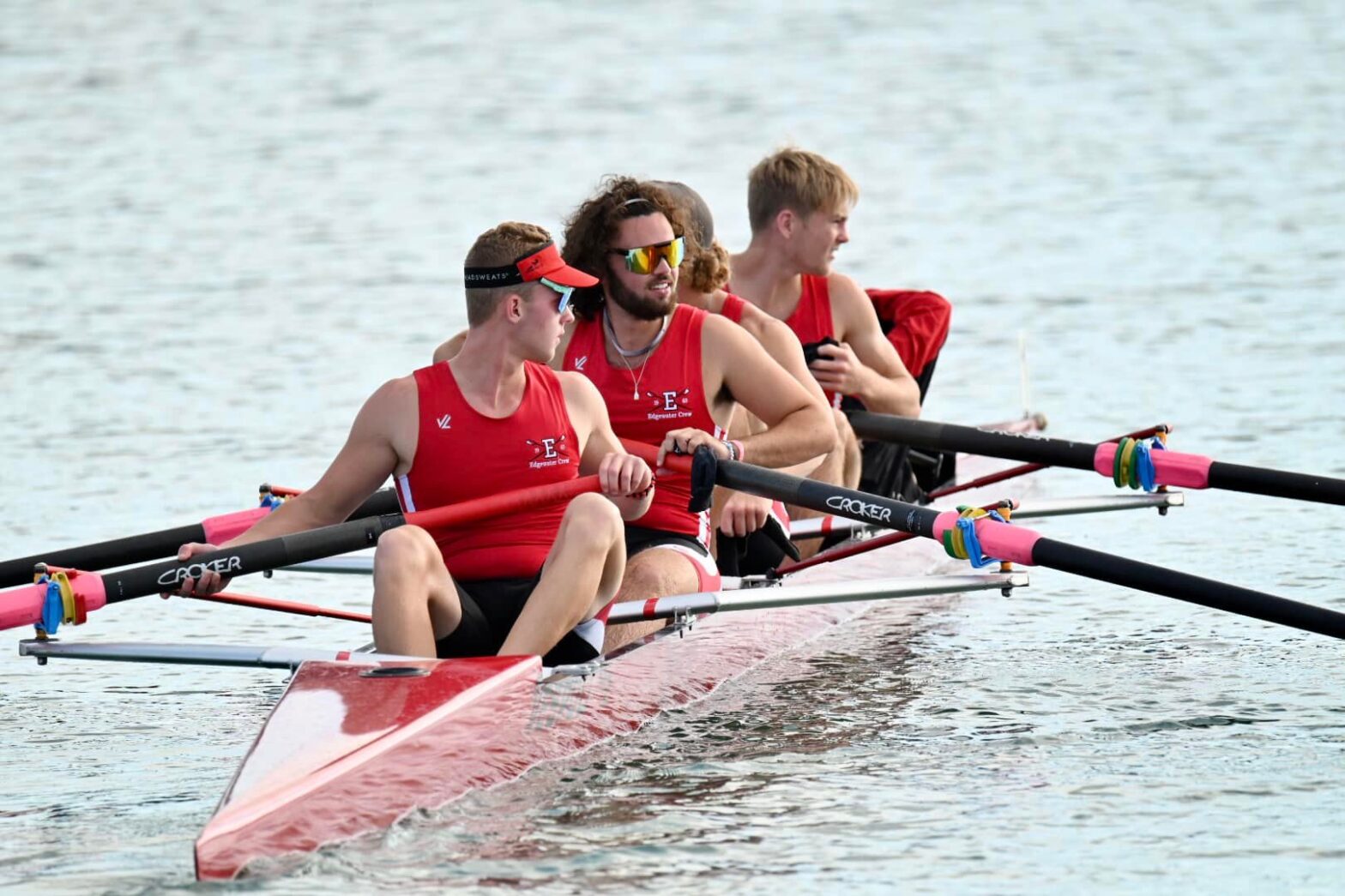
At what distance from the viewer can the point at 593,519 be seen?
6.41m

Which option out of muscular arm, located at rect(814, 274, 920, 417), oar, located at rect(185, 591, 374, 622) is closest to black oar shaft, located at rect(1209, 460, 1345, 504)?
muscular arm, located at rect(814, 274, 920, 417)

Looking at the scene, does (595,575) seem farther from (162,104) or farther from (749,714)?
(162,104)

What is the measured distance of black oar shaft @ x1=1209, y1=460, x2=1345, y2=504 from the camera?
768 centimetres

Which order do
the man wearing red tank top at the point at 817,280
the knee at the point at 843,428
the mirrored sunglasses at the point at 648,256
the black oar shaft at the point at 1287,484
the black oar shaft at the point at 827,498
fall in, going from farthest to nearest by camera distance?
the man wearing red tank top at the point at 817,280 → the knee at the point at 843,428 → the black oar shaft at the point at 1287,484 → the mirrored sunglasses at the point at 648,256 → the black oar shaft at the point at 827,498

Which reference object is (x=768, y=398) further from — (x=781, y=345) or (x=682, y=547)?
(x=682, y=547)

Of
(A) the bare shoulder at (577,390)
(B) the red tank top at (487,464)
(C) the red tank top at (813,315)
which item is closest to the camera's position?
(B) the red tank top at (487,464)

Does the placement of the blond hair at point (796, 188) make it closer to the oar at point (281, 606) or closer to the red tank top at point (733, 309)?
the red tank top at point (733, 309)

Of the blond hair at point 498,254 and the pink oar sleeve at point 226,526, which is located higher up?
the blond hair at point 498,254

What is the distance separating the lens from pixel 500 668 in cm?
610

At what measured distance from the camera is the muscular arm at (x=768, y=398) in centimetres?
755

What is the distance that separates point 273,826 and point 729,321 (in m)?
2.75

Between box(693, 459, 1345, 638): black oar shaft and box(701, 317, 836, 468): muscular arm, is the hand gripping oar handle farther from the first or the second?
box(701, 317, 836, 468): muscular arm

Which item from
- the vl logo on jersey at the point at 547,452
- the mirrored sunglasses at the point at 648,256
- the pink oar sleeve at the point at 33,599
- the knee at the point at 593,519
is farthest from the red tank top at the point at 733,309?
the pink oar sleeve at the point at 33,599

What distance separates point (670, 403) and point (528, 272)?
110cm
